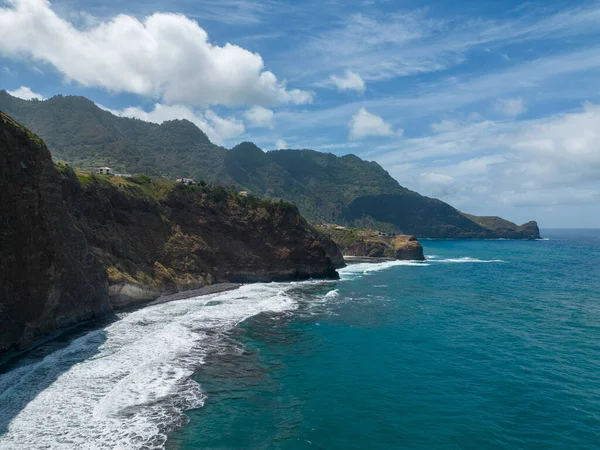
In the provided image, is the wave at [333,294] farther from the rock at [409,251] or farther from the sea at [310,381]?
the rock at [409,251]

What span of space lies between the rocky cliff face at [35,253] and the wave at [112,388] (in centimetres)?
395

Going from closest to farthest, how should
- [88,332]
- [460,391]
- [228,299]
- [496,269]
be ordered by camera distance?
[460,391], [88,332], [228,299], [496,269]

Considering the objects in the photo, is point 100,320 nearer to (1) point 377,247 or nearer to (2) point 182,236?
(2) point 182,236

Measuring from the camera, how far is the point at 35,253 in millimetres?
36781

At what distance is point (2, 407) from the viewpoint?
82.1ft

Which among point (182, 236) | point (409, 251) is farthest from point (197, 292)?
point (409, 251)

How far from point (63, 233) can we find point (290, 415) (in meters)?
33.8

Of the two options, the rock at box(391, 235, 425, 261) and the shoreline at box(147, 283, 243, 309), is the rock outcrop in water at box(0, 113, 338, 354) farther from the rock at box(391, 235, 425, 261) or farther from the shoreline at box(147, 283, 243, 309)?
the rock at box(391, 235, 425, 261)

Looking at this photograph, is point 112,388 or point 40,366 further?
point 40,366

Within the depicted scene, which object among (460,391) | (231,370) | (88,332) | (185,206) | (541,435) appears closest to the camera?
(541,435)

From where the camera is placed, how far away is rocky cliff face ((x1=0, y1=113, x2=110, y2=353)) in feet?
109

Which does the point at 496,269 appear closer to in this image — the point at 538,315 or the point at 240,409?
the point at 538,315

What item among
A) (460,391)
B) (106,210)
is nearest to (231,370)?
(460,391)

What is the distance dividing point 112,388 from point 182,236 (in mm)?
48956
